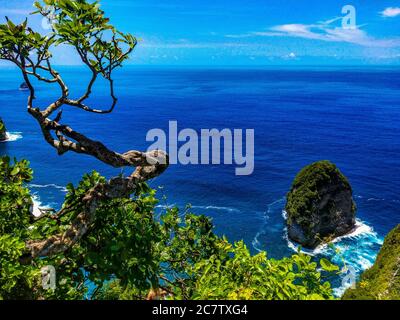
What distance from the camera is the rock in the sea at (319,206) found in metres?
62.1

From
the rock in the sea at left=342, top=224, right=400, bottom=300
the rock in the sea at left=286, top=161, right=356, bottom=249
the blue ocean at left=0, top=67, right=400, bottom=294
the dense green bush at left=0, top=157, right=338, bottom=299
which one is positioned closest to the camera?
the dense green bush at left=0, top=157, right=338, bottom=299

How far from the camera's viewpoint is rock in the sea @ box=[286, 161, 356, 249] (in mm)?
62125

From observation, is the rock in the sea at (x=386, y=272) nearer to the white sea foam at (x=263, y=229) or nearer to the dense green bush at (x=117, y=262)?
the white sea foam at (x=263, y=229)

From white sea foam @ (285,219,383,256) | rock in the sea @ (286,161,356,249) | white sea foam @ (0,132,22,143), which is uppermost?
white sea foam @ (0,132,22,143)

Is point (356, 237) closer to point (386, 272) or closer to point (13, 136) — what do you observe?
point (386, 272)

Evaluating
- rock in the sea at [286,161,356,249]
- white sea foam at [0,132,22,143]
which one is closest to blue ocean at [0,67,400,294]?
white sea foam at [0,132,22,143]

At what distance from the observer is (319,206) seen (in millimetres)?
63438

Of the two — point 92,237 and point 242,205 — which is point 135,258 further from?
point 242,205

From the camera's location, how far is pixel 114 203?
9.75 metres

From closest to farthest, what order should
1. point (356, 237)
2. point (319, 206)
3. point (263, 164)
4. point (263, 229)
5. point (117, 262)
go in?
point (117, 262), point (319, 206), point (356, 237), point (263, 229), point (263, 164)

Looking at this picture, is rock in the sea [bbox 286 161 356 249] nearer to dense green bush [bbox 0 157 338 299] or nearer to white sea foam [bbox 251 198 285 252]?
white sea foam [bbox 251 198 285 252]

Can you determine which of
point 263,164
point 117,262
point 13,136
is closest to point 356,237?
point 263,164

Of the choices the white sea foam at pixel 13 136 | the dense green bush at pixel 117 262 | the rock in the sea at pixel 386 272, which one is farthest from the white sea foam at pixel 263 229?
the white sea foam at pixel 13 136

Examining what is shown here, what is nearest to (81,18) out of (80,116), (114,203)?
(114,203)
